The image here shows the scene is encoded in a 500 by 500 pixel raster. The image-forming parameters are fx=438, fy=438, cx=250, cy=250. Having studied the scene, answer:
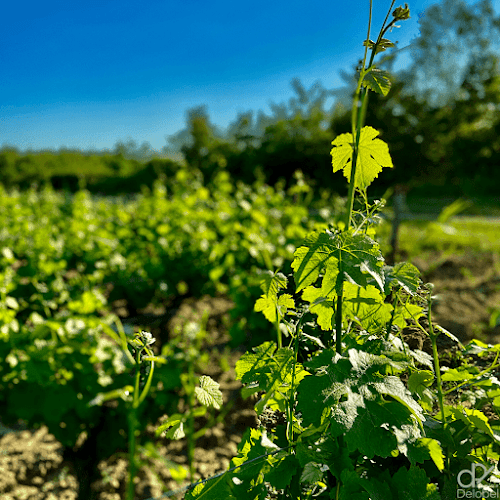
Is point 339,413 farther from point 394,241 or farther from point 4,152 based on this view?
point 4,152

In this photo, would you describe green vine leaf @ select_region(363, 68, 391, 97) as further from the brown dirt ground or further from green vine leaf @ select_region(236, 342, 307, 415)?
A: the brown dirt ground

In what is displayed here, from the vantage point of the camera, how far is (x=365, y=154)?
2.54 feet

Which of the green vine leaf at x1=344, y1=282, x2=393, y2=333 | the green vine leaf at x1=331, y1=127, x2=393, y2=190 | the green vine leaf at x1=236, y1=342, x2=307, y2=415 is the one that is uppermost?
the green vine leaf at x1=331, y1=127, x2=393, y2=190

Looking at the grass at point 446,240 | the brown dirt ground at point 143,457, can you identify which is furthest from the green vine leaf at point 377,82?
the grass at point 446,240

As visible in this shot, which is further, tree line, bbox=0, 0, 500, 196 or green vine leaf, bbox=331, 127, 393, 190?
tree line, bbox=0, 0, 500, 196

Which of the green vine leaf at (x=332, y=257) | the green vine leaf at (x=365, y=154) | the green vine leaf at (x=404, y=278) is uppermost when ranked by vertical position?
the green vine leaf at (x=365, y=154)

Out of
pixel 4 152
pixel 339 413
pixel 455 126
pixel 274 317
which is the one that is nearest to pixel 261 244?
pixel 274 317

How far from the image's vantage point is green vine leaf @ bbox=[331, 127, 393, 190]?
30.2 inches

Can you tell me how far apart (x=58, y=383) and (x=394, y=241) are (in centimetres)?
441

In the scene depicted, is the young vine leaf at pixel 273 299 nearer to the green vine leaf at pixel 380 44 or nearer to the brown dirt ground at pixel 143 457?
the green vine leaf at pixel 380 44

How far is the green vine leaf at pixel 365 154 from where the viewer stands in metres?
0.77

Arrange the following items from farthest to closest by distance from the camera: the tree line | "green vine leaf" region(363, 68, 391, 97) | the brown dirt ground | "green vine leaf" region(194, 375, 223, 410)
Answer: the tree line, the brown dirt ground, "green vine leaf" region(194, 375, 223, 410), "green vine leaf" region(363, 68, 391, 97)

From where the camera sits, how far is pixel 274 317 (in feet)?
2.93

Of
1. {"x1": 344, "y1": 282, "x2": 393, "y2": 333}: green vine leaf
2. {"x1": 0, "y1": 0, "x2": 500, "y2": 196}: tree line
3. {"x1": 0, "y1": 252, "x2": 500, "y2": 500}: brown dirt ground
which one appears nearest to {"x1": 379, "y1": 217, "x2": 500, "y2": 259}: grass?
{"x1": 0, "y1": 0, "x2": 500, "y2": 196}: tree line
